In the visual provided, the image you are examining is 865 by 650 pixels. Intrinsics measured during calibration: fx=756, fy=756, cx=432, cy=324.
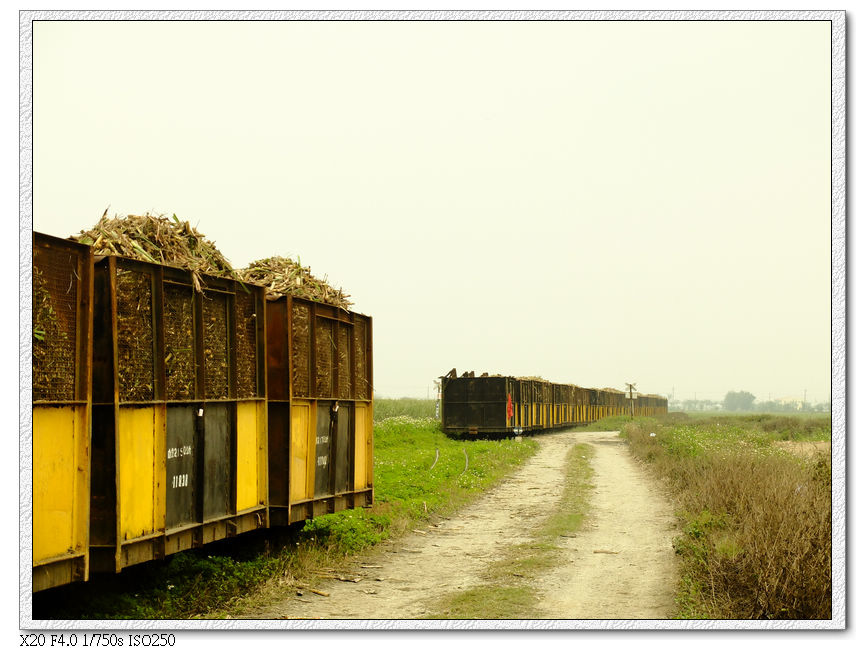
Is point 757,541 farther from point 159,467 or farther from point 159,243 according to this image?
point 159,243

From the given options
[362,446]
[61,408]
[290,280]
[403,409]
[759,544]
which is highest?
[290,280]

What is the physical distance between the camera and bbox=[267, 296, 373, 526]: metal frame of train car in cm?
934

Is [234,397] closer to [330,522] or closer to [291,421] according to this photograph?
[291,421]

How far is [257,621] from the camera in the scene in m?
7.07

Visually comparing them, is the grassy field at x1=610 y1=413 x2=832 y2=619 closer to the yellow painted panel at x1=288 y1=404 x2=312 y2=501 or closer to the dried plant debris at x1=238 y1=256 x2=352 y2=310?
the yellow painted panel at x1=288 y1=404 x2=312 y2=501

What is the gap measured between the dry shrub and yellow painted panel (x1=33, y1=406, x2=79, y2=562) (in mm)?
5981

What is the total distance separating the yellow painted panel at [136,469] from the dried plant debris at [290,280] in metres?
3.25

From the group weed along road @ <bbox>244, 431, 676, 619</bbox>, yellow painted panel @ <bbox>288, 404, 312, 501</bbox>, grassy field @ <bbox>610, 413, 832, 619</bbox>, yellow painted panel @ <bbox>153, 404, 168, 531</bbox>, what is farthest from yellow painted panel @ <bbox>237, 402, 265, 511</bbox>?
grassy field @ <bbox>610, 413, 832, 619</bbox>

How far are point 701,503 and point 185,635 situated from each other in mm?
10455

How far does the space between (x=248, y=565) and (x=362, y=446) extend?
3.00 meters

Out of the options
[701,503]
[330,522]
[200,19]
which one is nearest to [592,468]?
[701,503]

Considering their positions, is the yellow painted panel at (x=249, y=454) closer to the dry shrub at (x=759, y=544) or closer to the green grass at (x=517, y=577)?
the green grass at (x=517, y=577)

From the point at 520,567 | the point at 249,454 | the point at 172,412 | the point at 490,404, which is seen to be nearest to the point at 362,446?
the point at 520,567

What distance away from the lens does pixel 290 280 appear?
10633 millimetres
